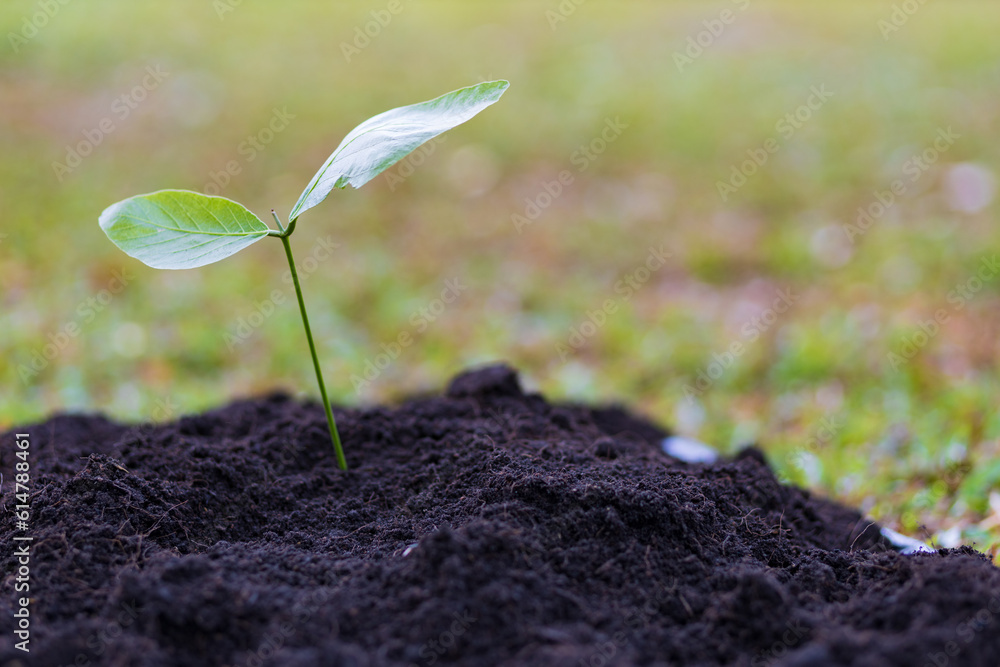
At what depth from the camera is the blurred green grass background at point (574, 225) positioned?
3.59 metres

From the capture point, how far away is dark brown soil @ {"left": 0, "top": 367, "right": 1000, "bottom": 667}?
133 centimetres

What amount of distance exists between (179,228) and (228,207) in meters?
0.12

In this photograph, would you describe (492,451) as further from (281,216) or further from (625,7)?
(625,7)

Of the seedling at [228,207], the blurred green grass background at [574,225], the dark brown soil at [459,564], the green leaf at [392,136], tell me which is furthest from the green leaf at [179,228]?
the blurred green grass background at [574,225]

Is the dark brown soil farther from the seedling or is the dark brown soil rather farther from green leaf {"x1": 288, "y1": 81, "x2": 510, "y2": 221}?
green leaf {"x1": 288, "y1": 81, "x2": 510, "y2": 221}

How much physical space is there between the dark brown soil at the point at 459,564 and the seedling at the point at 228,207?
0.54m

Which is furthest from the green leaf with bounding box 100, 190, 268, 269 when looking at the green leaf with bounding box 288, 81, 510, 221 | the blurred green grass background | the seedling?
the blurred green grass background

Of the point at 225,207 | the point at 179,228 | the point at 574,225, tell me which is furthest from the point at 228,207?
the point at 574,225

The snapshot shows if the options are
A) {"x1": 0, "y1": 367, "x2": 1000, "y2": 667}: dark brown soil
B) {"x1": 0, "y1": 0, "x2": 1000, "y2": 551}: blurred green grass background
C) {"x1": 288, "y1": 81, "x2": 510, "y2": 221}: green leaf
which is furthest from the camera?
{"x1": 0, "y1": 0, "x2": 1000, "y2": 551}: blurred green grass background

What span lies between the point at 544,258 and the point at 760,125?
2.53 meters

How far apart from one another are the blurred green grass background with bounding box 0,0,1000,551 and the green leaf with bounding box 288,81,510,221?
1.83m

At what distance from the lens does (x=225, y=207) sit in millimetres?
1741

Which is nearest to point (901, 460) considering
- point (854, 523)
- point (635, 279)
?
point (854, 523)

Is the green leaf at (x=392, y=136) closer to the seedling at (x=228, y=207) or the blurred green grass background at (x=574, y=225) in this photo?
the seedling at (x=228, y=207)
